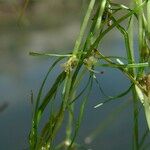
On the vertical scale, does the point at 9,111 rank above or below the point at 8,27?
below

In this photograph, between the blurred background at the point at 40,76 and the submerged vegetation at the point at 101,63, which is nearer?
the submerged vegetation at the point at 101,63

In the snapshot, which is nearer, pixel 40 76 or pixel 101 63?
pixel 101 63

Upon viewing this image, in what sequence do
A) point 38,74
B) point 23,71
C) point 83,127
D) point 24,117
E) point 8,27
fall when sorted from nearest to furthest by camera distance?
point 83,127, point 24,117, point 38,74, point 23,71, point 8,27

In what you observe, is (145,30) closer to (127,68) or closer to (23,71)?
(127,68)

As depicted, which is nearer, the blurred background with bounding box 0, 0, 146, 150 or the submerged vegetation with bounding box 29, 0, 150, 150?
the submerged vegetation with bounding box 29, 0, 150, 150

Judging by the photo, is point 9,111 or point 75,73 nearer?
point 75,73

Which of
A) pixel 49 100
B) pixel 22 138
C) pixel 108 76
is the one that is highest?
pixel 49 100

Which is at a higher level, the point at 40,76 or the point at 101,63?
the point at 101,63

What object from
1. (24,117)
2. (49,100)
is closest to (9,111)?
(24,117)
